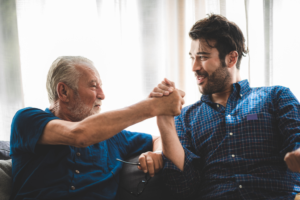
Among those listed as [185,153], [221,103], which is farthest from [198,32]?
[185,153]

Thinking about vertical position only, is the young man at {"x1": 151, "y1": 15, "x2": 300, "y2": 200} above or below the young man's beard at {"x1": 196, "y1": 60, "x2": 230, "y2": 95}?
below

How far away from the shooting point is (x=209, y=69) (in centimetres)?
158

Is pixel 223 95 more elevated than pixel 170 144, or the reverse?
pixel 223 95

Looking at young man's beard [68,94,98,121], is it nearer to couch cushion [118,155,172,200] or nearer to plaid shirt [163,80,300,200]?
couch cushion [118,155,172,200]

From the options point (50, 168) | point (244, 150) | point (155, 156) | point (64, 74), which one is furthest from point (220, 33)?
point (50, 168)

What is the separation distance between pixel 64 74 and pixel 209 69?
0.94 meters

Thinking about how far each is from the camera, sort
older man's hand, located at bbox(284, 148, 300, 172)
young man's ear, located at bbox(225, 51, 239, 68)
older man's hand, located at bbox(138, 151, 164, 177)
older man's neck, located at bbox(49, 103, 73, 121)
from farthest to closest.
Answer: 1. young man's ear, located at bbox(225, 51, 239, 68)
2. older man's neck, located at bbox(49, 103, 73, 121)
3. older man's hand, located at bbox(138, 151, 164, 177)
4. older man's hand, located at bbox(284, 148, 300, 172)

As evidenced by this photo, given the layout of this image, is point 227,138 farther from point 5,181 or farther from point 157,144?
point 5,181

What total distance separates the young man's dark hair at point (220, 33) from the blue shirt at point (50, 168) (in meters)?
1.04

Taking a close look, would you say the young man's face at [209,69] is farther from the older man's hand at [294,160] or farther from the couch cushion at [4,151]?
the couch cushion at [4,151]

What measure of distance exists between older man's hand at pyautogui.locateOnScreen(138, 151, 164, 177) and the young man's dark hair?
82 centimetres

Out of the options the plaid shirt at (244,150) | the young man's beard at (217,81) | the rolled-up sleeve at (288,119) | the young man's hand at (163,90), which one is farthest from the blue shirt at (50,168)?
the rolled-up sleeve at (288,119)

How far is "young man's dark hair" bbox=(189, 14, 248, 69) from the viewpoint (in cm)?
161

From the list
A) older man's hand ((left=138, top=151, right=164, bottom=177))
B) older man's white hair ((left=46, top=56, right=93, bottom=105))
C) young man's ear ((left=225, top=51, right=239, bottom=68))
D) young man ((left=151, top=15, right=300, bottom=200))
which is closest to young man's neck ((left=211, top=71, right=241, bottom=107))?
young man ((left=151, top=15, right=300, bottom=200))
